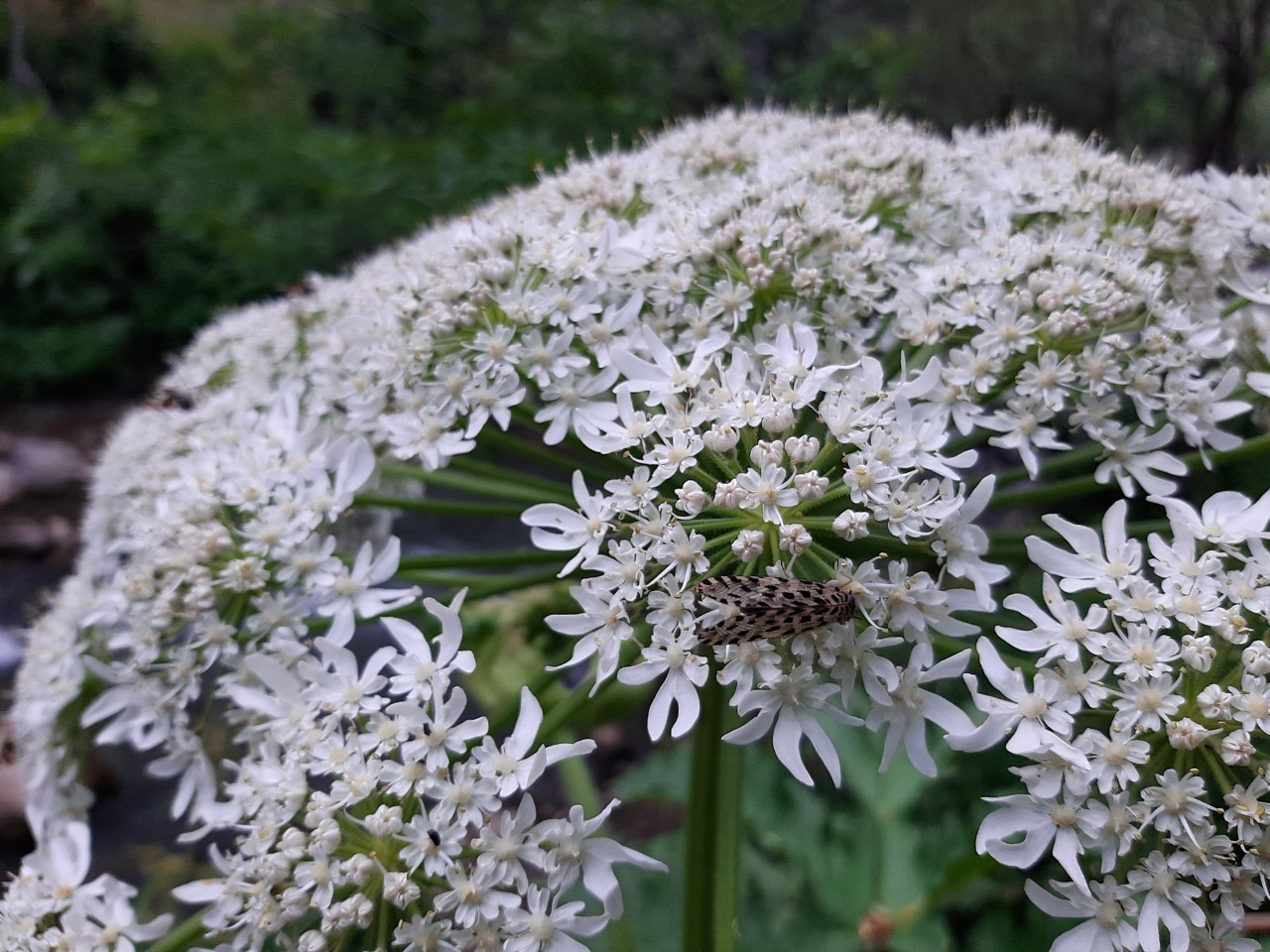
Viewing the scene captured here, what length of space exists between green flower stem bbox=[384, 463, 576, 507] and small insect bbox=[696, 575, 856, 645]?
497mm

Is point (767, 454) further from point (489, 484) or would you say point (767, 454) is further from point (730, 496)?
point (489, 484)

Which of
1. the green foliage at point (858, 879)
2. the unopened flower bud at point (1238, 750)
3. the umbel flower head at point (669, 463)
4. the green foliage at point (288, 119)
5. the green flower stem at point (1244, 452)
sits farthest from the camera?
the green foliage at point (288, 119)

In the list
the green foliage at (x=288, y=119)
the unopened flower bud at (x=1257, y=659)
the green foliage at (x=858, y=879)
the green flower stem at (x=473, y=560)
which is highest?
the green foliage at (x=288, y=119)

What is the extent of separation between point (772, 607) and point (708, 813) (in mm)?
622

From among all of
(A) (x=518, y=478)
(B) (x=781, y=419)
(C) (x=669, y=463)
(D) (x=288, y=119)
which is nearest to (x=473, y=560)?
(A) (x=518, y=478)

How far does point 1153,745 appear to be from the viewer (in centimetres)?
94

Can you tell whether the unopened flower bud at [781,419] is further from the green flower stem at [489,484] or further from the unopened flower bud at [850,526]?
the green flower stem at [489,484]

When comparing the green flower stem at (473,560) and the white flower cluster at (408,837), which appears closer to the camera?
the white flower cluster at (408,837)

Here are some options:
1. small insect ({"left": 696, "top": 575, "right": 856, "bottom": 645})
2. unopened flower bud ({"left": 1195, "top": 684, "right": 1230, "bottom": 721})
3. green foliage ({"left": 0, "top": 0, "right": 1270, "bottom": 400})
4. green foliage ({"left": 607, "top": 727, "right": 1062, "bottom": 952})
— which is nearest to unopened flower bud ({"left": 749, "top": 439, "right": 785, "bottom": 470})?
small insect ({"left": 696, "top": 575, "right": 856, "bottom": 645})

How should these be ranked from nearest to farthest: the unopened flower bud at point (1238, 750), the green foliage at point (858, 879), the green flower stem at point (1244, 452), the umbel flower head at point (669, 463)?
the unopened flower bud at point (1238, 750) → the umbel flower head at point (669, 463) → the green flower stem at point (1244, 452) → the green foliage at point (858, 879)

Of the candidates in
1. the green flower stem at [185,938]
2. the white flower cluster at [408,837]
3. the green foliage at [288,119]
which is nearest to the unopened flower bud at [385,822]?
the white flower cluster at [408,837]

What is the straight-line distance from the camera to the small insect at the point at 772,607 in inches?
35.1

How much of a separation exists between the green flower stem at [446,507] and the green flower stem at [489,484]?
0.03 metres

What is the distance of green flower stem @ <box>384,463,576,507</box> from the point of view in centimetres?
140
